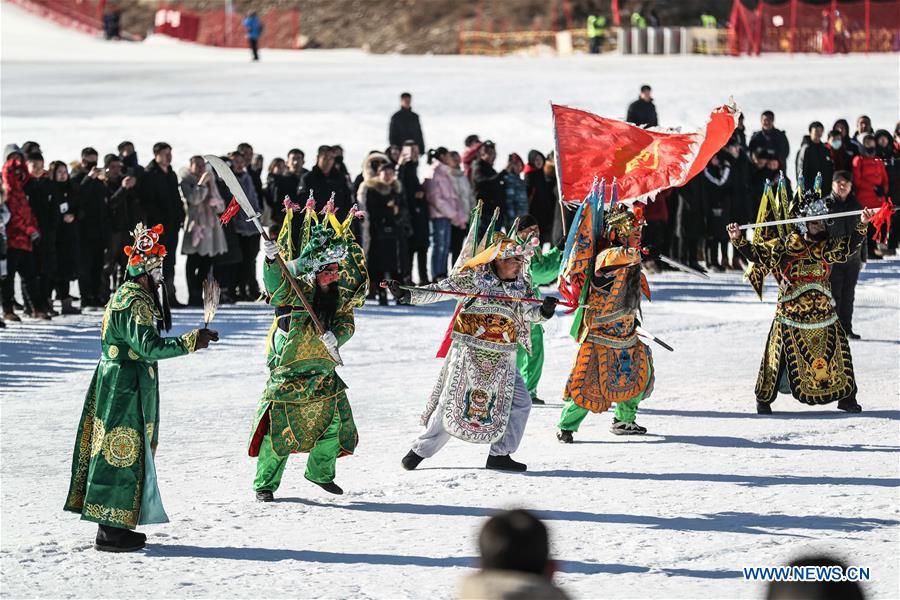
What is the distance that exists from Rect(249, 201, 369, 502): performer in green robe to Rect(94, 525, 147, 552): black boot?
105 cm

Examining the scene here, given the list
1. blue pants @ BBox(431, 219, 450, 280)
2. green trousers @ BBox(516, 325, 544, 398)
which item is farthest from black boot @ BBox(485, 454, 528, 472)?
blue pants @ BBox(431, 219, 450, 280)

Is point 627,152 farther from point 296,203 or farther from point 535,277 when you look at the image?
point 296,203

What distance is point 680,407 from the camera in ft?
38.0

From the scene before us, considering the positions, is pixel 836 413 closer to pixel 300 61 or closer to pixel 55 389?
pixel 55 389

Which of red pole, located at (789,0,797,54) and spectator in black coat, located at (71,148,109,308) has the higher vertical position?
red pole, located at (789,0,797,54)

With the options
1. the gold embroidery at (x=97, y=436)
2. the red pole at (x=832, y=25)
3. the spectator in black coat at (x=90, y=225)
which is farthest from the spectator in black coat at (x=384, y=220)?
the red pole at (x=832, y=25)

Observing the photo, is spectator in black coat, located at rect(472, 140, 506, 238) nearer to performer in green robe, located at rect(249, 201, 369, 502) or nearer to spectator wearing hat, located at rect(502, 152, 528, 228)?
spectator wearing hat, located at rect(502, 152, 528, 228)

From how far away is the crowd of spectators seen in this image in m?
14.7

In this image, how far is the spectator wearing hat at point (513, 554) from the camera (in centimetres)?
348

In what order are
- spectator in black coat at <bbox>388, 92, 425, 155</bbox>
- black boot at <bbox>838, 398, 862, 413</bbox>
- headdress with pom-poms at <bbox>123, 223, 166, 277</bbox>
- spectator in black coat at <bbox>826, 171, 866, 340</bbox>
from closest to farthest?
1. headdress with pom-poms at <bbox>123, 223, 166, 277</bbox>
2. black boot at <bbox>838, 398, 862, 413</bbox>
3. spectator in black coat at <bbox>826, 171, 866, 340</bbox>
4. spectator in black coat at <bbox>388, 92, 425, 155</bbox>

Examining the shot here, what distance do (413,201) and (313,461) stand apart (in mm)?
8382

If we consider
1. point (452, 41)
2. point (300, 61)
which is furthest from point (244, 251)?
point (452, 41)

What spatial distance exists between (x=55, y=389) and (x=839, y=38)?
108 feet

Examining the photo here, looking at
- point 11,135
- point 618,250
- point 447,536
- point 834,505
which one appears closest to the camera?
point 447,536
